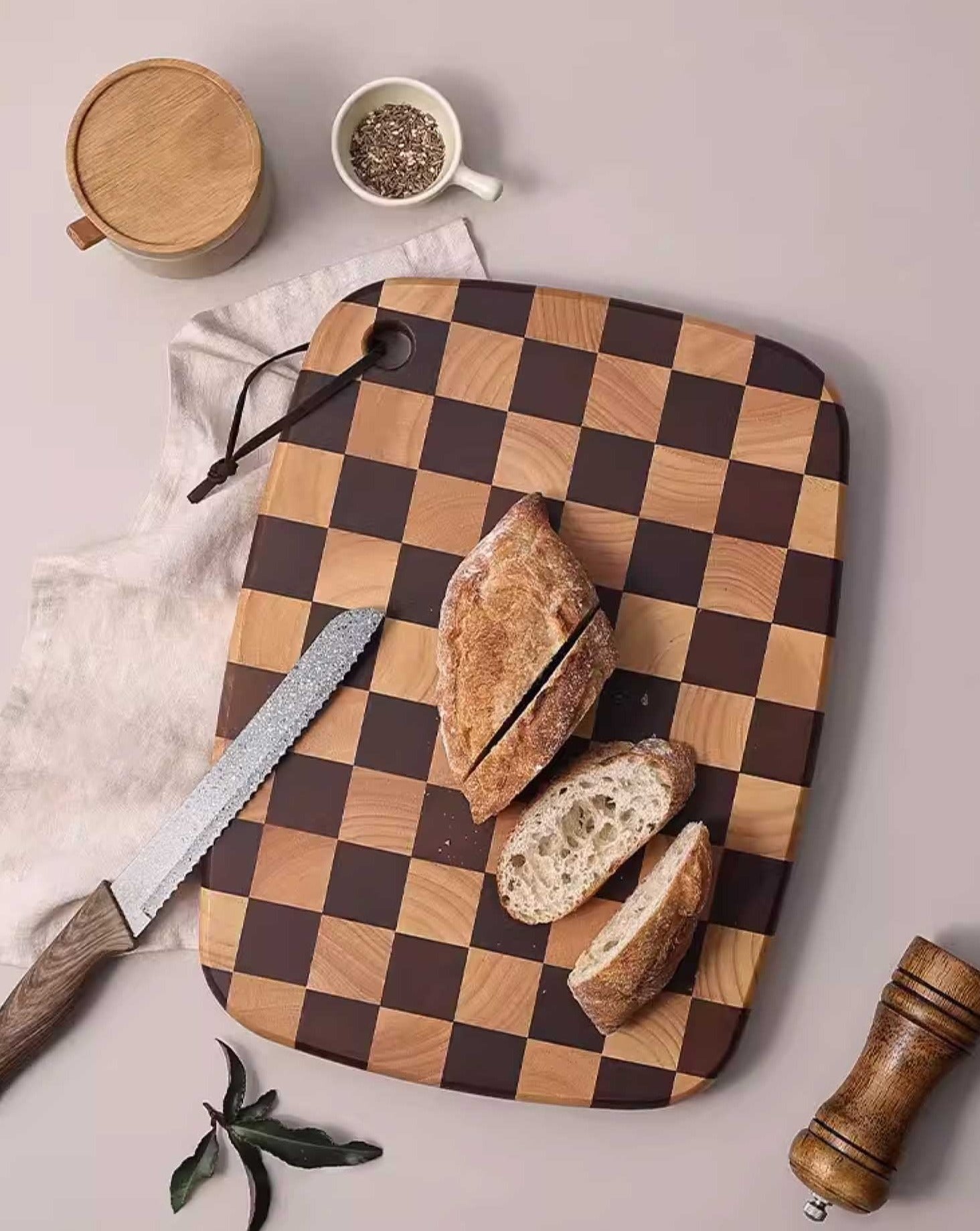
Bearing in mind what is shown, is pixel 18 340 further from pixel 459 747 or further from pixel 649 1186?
pixel 649 1186

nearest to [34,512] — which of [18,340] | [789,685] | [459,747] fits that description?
[18,340]

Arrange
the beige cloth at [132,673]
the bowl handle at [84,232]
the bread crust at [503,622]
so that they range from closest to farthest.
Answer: the bread crust at [503,622], the bowl handle at [84,232], the beige cloth at [132,673]

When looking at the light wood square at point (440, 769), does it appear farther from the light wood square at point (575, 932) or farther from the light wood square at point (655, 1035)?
the light wood square at point (655, 1035)

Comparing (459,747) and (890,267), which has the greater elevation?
(890,267)

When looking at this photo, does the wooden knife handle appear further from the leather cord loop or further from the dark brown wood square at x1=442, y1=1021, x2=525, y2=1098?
the leather cord loop

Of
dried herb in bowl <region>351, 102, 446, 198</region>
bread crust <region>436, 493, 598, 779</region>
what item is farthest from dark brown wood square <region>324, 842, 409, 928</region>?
dried herb in bowl <region>351, 102, 446, 198</region>

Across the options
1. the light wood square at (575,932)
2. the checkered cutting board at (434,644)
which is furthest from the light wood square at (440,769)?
the light wood square at (575,932)

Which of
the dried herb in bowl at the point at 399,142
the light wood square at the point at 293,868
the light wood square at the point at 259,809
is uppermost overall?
the dried herb in bowl at the point at 399,142
